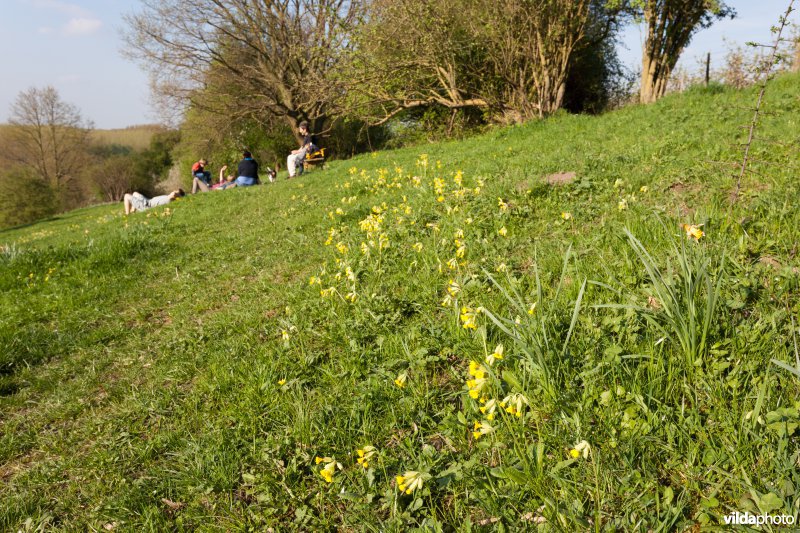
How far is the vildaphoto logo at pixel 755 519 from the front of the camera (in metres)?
1.18

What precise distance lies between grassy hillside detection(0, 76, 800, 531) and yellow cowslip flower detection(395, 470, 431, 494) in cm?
1

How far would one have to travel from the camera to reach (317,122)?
2519cm

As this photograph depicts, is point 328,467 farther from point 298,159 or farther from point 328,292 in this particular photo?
point 298,159

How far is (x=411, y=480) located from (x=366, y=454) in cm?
31

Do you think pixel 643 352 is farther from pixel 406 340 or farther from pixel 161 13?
pixel 161 13

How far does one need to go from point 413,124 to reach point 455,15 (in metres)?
7.32

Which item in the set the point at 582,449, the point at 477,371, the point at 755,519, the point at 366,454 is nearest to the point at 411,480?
the point at 366,454

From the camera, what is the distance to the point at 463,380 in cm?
218

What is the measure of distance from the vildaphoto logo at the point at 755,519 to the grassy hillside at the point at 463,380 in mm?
33

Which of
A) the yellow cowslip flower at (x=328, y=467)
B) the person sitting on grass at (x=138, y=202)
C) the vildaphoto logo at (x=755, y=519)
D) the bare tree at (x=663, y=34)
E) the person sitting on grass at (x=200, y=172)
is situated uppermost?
the bare tree at (x=663, y=34)

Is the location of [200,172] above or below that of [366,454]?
above

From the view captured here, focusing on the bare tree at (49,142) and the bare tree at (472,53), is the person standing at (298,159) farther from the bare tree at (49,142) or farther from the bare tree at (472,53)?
the bare tree at (49,142)

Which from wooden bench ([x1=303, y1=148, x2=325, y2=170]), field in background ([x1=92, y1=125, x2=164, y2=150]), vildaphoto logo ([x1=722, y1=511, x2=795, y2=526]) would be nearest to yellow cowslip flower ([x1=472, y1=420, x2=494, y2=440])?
vildaphoto logo ([x1=722, y1=511, x2=795, y2=526])

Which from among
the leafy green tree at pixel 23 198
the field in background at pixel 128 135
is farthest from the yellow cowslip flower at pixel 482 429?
the field in background at pixel 128 135
